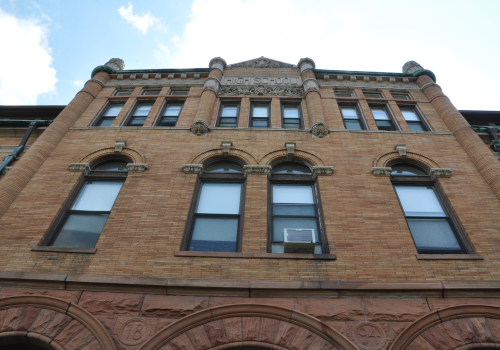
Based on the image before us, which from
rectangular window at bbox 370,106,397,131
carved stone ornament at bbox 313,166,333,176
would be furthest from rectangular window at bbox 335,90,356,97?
carved stone ornament at bbox 313,166,333,176

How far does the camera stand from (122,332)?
6.27 meters

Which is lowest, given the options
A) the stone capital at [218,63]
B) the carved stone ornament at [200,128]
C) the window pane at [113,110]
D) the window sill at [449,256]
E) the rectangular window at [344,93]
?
the window sill at [449,256]

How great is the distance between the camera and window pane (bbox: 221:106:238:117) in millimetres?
13644

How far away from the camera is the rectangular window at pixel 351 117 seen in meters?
13.0

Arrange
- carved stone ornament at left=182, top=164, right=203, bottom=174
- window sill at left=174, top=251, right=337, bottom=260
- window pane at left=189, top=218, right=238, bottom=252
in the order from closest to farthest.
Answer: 1. window sill at left=174, top=251, right=337, bottom=260
2. window pane at left=189, top=218, right=238, bottom=252
3. carved stone ornament at left=182, top=164, right=203, bottom=174

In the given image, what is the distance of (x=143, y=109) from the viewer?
14117 mm

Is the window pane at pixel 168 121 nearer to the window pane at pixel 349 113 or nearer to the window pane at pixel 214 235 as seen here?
the window pane at pixel 214 235

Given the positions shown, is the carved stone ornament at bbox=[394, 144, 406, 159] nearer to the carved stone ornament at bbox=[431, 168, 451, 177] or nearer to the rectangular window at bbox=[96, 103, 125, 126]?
the carved stone ornament at bbox=[431, 168, 451, 177]

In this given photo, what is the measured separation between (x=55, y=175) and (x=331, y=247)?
7.63 metres

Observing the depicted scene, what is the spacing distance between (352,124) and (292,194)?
15.7 ft

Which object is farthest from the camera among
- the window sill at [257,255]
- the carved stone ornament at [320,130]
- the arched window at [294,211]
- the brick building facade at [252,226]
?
the carved stone ornament at [320,130]

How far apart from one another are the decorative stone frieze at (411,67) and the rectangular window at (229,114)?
836cm

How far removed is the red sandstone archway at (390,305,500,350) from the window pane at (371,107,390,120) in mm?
8444

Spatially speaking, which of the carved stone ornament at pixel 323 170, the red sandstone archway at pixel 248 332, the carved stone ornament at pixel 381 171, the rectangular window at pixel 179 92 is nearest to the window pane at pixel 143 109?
the rectangular window at pixel 179 92
